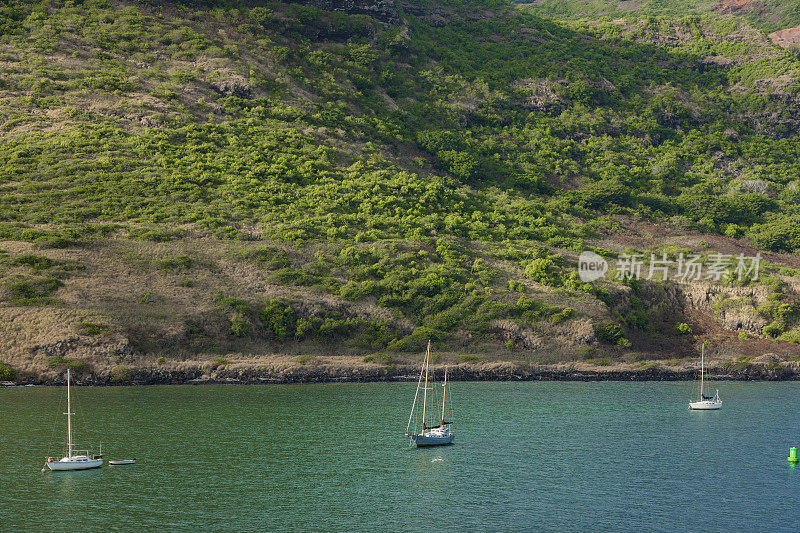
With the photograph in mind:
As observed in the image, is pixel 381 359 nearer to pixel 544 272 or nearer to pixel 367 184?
pixel 544 272

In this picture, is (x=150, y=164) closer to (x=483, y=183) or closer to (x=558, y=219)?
(x=483, y=183)

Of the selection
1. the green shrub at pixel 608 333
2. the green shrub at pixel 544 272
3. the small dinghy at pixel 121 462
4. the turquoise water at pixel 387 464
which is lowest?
the turquoise water at pixel 387 464

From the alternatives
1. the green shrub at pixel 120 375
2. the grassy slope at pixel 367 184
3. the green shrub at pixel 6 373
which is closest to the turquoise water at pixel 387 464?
the green shrub at pixel 120 375

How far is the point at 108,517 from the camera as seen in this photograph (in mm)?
34750

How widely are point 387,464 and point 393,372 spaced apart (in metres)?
26.6

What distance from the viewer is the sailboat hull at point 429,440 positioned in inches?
1906

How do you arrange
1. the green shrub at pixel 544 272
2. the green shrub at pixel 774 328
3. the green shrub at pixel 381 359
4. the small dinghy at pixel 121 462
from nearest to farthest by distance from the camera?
the small dinghy at pixel 121 462 < the green shrub at pixel 381 359 < the green shrub at pixel 774 328 < the green shrub at pixel 544 272

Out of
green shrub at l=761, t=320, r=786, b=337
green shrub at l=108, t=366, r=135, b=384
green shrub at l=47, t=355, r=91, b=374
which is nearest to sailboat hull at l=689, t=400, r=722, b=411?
green shrub at l=761, t=320, r=786, b=337

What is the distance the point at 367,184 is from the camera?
334ft

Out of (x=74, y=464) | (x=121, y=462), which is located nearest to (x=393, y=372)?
(x=121, y=462)

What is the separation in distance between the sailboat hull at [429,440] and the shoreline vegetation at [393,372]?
72.3ft

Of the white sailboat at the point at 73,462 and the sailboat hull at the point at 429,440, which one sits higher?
the white sailboat at the point at 73,462

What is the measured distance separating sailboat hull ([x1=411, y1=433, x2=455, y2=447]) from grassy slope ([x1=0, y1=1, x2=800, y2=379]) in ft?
86.5

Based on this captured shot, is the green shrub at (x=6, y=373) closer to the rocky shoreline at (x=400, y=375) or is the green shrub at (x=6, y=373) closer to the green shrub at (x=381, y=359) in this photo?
the rocky shoreline at (x=400, y=375)
